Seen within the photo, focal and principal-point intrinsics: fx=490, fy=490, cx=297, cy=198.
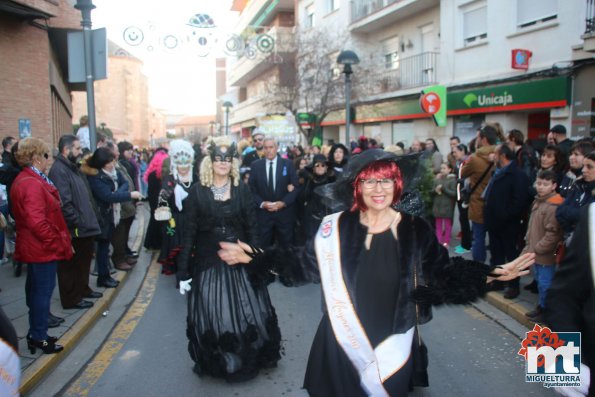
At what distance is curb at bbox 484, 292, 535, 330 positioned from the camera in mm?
4988

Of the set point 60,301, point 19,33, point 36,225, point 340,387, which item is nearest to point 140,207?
point 19,33

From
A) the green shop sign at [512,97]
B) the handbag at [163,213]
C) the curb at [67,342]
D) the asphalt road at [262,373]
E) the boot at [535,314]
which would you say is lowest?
the asphalt road at [262,373]

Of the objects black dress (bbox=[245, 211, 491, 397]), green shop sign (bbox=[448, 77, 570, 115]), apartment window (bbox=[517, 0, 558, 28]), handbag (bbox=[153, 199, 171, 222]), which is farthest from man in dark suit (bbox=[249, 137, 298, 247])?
apartment window (bbox=[517, 0, 558, 28])

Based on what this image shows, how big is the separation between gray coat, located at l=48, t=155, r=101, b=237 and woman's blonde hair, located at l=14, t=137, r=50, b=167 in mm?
846

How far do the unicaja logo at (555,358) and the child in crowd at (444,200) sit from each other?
→ 3844mm

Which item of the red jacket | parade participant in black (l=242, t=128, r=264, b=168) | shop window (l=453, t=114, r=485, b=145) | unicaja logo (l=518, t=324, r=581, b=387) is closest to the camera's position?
unicaja logo (l=518, t=324, r=581, b=387)

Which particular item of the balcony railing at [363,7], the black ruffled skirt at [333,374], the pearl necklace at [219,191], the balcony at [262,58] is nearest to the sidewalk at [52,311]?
the pearl necklace at [219,191]

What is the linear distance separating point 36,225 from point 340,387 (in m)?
2.91

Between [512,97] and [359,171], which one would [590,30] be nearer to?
[512,97]

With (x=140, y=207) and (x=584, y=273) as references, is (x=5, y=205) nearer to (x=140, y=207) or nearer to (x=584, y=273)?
(x=584, y=273)

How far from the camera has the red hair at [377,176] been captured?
277cm

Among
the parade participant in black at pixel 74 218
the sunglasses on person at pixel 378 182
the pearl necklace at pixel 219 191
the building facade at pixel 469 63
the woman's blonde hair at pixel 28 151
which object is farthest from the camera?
the building facade at pixel 469 63

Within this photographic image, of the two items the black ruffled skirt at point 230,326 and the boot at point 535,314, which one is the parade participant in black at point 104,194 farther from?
the boot at point 535,314

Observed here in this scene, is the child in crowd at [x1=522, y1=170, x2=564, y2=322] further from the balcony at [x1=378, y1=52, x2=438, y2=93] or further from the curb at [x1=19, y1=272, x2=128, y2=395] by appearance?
the balcony at [x1=378, y1=52, x2=438, y2=93]
